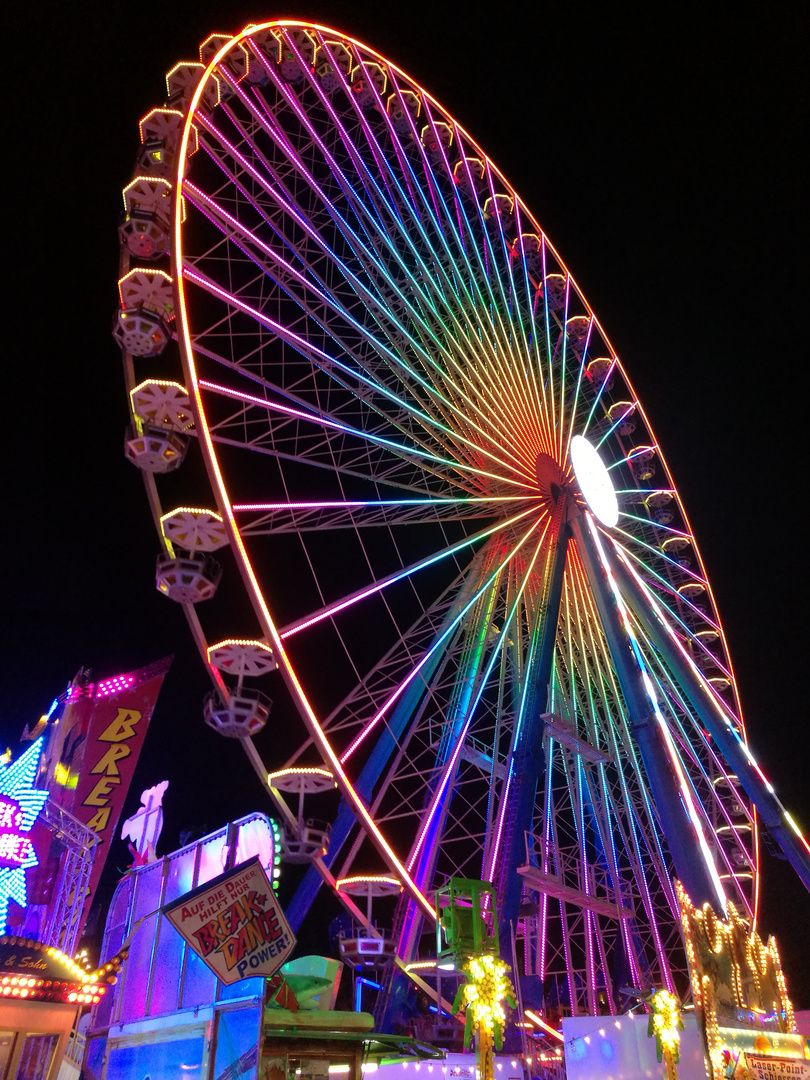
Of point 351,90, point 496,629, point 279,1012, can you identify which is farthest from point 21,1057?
point 351,90

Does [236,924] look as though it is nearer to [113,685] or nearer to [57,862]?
[57,862]

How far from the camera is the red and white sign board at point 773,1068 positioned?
995 centimetres

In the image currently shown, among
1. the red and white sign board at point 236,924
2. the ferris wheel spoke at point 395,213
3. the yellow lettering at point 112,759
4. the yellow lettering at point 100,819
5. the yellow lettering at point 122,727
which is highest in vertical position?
the ferris wheel spoke at point 395,213

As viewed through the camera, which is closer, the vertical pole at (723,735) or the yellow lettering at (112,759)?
the vertical pole at (723,735)

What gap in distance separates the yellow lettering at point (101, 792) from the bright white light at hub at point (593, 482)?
10.2 metres

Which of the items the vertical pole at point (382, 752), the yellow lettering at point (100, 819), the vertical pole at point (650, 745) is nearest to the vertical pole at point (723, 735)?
the vertical pole at point (650, 745)

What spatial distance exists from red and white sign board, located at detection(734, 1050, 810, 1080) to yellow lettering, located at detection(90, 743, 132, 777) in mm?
11059

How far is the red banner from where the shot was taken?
49.1ft

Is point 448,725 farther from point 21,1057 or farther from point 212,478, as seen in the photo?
point 21,1057

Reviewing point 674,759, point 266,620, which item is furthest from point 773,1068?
point 266,620

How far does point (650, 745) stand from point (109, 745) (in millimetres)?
9874

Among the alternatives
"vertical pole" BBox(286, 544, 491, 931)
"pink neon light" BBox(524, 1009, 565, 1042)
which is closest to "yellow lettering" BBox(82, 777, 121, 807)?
"vertical pole" BBox(286, 544, 491, 931)

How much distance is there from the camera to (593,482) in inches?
687

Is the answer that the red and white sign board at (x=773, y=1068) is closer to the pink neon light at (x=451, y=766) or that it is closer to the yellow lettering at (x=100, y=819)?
the pink neon light at (x=451, y=766)
